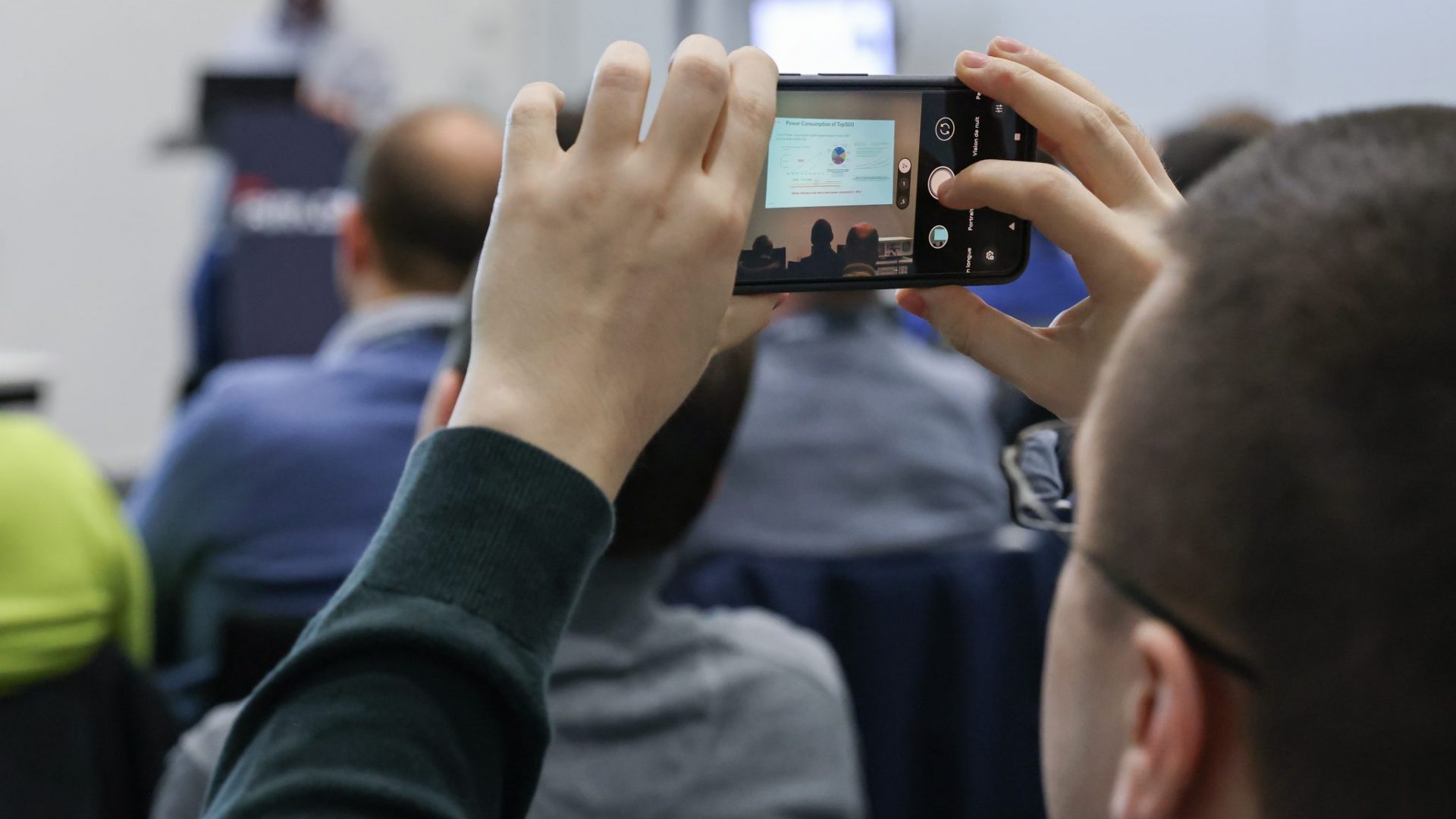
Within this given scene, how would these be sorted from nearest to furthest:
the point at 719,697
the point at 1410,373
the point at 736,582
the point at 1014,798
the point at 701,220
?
the point at 1410,373
the point at 701,220
the point at 719,697
the point at 736,582
the point at 1014,798

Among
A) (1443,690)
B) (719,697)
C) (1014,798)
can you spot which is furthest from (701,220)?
(1014,798)

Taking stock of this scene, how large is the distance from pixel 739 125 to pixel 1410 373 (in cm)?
25

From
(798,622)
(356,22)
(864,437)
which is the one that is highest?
(356,22)

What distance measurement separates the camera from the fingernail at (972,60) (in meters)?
0.61

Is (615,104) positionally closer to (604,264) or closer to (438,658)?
(604,264)

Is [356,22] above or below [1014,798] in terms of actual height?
above

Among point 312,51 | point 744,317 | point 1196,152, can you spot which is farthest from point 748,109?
point 312,51

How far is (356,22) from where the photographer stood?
16.7ft

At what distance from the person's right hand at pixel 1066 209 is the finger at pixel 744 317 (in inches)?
4.1

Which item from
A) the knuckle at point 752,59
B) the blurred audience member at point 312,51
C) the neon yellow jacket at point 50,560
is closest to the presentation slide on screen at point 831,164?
the knuckle at point 752,59

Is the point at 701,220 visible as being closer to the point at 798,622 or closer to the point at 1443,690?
the point at 1443,690

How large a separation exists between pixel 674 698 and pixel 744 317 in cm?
52

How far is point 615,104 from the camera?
0.47 meters

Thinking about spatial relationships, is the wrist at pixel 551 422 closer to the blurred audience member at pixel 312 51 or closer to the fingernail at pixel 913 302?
the fingernail at pixel 913 302
